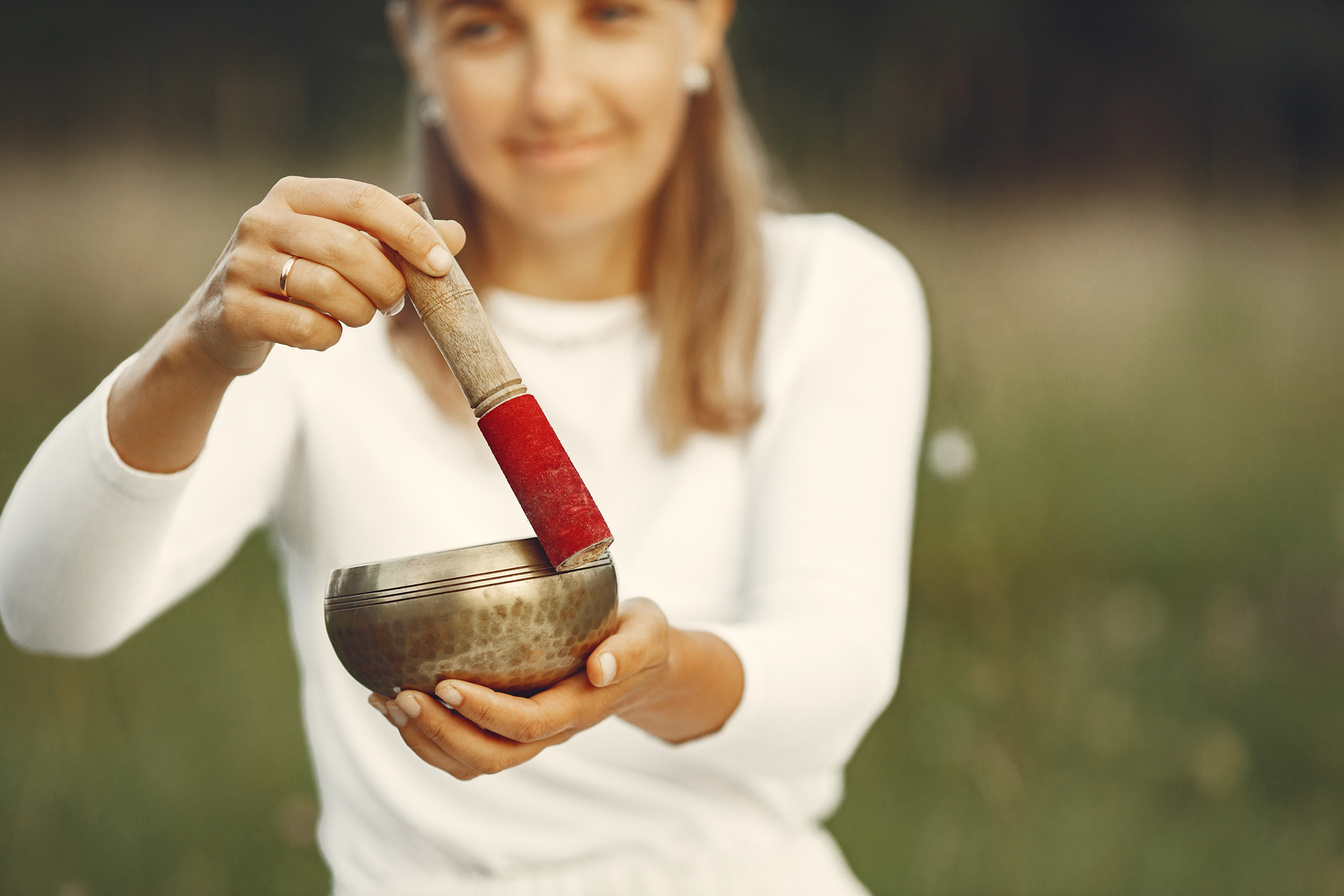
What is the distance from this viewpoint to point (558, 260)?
6.44 ft

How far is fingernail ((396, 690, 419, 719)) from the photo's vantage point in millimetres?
979

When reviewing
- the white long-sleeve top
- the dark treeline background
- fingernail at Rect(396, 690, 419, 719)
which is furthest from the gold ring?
the dark treeline background

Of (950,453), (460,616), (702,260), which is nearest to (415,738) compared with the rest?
(460,616)

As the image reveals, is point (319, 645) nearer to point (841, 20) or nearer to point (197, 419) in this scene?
point (197, 419)

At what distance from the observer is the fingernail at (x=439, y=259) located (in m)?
0.97

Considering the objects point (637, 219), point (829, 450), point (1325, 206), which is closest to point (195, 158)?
point (637, 219)

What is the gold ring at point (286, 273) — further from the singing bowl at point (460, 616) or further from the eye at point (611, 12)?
the eye at point (611, 12)

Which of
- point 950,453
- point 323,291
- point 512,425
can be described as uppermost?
point 323,291

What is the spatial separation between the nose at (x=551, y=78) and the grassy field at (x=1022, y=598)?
3.61ft

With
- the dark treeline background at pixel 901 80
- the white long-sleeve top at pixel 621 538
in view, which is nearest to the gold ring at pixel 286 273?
the white long-sleeve top at pixel 621 538

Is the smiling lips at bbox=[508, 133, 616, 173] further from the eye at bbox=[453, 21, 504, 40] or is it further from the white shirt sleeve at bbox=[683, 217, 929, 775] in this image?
the white shirt sleeve at bbox=[683, 217, 929, 775]

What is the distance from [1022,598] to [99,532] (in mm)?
2701

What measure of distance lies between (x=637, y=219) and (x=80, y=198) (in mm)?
2077

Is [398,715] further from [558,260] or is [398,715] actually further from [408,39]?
[408,39]
